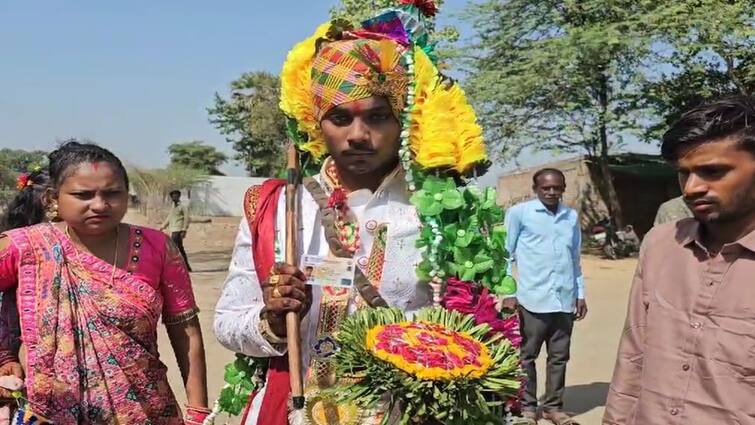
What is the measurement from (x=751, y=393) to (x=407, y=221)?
1050 mm

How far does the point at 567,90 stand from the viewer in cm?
2014

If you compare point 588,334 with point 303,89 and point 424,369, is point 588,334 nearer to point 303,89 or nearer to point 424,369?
point 303,89

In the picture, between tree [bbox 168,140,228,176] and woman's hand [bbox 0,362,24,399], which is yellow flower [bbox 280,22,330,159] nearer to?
woman's hand [bbox 0,362,24,399]

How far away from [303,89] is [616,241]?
2054 cm

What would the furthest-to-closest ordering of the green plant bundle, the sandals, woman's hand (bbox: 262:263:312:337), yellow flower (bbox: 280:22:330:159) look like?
the sandals
yellow flower (bbox: 280:22:330:159)
the green plant bundle
woman's hand (bbox: 262:263:312:337)

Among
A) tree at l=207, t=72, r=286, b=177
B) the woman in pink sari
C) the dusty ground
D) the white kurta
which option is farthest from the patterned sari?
tree at l=207, t=72, r=286, b=177

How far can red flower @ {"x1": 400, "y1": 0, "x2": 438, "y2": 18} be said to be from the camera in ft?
7.87

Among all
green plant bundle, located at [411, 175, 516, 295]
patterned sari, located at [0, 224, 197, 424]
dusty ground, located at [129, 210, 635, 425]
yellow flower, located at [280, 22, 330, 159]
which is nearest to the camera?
green plant bundle, located at [411, 175, 516, 295]

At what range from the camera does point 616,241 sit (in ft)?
70.7

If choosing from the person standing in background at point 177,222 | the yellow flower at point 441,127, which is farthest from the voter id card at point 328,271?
the person standing in background at point 177,222

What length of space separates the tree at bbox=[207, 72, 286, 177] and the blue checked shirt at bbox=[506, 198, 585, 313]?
31045 millimetres

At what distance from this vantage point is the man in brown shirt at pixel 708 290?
2014 millimetres

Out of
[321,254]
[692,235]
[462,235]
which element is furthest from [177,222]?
[692,235]

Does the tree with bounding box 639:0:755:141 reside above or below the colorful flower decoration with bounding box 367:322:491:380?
above
